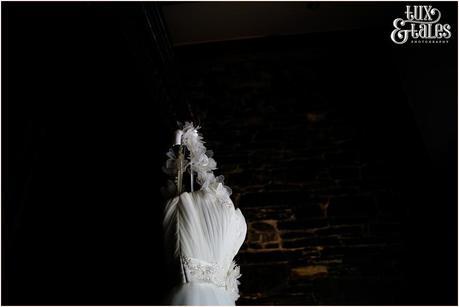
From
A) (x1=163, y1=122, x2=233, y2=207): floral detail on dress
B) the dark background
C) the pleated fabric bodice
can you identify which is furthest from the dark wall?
the pleated fabric bodice

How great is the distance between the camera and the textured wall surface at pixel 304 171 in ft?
11.9

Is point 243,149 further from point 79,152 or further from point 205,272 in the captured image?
point 205,272

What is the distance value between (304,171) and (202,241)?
2.34 m

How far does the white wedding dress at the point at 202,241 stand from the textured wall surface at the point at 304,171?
1.76 meters

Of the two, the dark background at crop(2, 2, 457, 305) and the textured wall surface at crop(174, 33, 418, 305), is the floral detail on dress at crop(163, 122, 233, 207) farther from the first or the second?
the textured wall surface at crop(174, 33, 418, 305)

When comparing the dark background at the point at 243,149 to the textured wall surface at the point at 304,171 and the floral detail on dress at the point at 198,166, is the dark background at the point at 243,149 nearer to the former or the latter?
the textured wall surface at the point at 304,171

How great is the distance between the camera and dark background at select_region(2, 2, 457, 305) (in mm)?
3018

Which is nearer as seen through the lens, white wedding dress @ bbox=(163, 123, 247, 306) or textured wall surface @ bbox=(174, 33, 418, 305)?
white wedding dress @ bbox=(163, 123, 247, 306)

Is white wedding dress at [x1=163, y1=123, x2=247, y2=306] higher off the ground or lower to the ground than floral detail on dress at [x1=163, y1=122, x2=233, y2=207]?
lower

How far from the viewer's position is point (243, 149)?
4.20m

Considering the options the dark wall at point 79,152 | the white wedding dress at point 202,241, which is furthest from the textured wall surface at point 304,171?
the white wedding dress at point 202,241

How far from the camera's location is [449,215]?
388cm

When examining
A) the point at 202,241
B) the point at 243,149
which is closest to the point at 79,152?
the point at 243,149

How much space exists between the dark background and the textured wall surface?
0.04 ft
